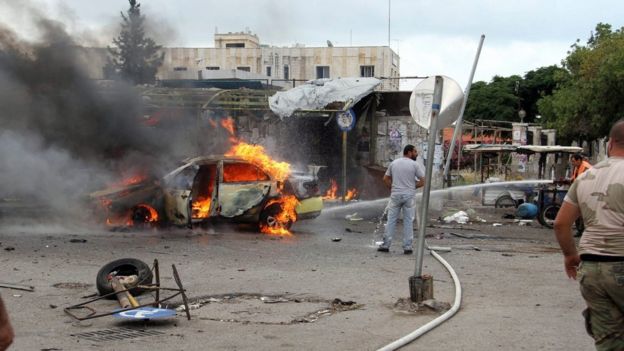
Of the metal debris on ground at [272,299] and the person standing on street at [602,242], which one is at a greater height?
the person standing on street at [602,242]

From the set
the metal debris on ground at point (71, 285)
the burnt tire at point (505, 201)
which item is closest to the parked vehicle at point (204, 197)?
the metal debris on ground at point (71, 285)

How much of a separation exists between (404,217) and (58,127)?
28.6ft

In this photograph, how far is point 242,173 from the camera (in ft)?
46.2

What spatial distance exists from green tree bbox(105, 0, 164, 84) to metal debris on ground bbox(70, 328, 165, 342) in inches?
510

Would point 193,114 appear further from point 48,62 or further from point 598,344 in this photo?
point 598,344

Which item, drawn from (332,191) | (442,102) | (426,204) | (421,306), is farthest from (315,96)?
(421,306)

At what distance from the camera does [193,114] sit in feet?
67.2

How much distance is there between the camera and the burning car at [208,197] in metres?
13.7

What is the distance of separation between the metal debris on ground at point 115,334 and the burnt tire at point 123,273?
124cm

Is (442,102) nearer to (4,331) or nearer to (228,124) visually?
(4,331)

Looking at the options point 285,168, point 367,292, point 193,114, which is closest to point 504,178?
point 193,114

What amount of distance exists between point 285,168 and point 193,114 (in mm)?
6774

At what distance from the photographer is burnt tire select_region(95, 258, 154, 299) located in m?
7.50

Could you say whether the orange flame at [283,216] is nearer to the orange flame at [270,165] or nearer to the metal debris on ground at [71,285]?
the orange flame at [270,165]
